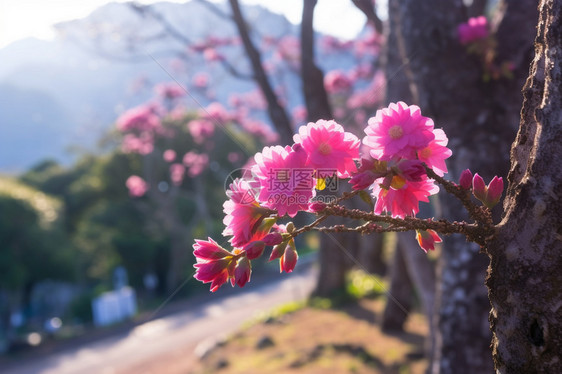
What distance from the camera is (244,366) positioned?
21.8ft

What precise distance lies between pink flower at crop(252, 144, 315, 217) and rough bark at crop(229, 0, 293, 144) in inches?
197

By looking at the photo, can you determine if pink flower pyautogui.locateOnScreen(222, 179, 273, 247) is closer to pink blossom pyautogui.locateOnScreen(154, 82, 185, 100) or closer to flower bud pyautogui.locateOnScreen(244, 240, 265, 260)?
flower bud pyautogui.locateOnScreen(244, 240, 265, 260)

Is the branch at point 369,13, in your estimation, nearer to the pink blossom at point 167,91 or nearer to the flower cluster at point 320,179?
the flower cluster at point 320,179

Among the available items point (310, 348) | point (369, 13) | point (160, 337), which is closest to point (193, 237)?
point (160, 337)

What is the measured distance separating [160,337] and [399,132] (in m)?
11.3

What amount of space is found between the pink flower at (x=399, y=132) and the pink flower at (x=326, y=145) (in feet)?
0.22

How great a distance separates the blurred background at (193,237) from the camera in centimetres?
622

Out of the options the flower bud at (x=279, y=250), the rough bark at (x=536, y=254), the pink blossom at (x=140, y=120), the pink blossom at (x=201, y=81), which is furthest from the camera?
the pink blossom at (x=201, y=81)

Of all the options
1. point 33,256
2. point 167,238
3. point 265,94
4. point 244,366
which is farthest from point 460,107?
point 167,238

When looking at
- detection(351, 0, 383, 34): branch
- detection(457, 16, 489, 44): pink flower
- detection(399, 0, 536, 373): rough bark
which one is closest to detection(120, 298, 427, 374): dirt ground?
detection(399, 0, 536, 373): rough bark

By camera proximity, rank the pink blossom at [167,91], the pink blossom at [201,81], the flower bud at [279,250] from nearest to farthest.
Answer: the flower bud at [279,250], the pink blossom at [167,91], the pink blossom at [201,81]

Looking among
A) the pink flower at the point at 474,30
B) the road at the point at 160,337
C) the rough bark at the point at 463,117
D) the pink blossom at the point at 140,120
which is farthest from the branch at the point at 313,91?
the pink blossom at the point at 140,120

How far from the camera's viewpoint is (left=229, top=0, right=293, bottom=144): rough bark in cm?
594

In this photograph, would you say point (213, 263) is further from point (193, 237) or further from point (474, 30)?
point (193, 237)
